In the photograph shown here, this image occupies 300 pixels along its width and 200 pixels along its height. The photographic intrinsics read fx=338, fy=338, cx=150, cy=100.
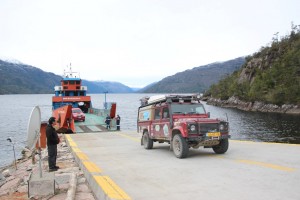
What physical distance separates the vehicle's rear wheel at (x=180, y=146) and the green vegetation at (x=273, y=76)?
75185mm

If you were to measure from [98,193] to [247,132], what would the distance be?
127ft

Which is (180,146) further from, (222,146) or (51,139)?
(51,139)

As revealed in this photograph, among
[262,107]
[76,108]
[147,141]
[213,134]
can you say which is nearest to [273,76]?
[262,107]

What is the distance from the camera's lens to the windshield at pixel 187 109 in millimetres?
13117

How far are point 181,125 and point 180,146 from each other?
74 cm

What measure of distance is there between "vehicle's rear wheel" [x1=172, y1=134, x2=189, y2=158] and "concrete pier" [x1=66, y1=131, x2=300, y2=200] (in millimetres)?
231

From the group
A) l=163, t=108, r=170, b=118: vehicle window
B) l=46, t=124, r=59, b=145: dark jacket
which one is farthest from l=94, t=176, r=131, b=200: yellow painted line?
l=163, t=108, r=170, b=118: vehicle window

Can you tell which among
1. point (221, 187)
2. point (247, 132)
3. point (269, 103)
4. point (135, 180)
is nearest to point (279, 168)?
point (221, 187)

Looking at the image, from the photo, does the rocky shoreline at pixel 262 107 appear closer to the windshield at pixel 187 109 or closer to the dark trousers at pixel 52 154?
the windshield at pixel 187 109

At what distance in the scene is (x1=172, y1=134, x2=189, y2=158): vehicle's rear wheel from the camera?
11680 mm

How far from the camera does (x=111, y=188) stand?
295 inches

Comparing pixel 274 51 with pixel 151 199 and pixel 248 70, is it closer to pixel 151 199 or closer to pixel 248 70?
pixel 248 70

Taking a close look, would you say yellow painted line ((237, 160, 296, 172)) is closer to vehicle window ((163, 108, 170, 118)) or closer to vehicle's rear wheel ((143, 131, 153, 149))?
vehicle window ((163, 108, 170, 118))

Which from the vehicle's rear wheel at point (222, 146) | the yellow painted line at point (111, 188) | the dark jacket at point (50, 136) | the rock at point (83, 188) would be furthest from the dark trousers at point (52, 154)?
Answer: the vehicle's rear wheel at point (222, 146)
